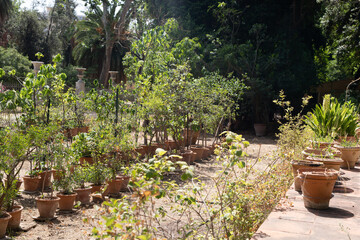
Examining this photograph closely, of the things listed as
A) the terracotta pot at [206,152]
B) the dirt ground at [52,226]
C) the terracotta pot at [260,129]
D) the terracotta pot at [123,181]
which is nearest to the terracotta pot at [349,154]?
the dirt ground at [52,226]

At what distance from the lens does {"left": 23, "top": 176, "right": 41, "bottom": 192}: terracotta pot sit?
618 cm

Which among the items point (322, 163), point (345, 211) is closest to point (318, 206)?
point (345, 211)

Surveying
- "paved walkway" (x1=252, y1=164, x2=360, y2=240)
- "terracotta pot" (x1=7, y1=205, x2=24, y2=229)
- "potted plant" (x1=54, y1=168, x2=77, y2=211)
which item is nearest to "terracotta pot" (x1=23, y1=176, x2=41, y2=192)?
"potted plant" (x1=54, y1=168, x2=77, y2=211)

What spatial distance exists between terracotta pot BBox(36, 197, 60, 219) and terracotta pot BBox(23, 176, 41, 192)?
1238mm

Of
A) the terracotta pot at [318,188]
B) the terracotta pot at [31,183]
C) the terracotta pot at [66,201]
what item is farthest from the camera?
the terracotta pot at [31,183]

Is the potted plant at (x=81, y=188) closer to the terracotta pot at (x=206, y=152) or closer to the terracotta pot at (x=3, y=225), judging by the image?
the terracotta pot at (x=3, y=225)

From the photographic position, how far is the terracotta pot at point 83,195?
569cm

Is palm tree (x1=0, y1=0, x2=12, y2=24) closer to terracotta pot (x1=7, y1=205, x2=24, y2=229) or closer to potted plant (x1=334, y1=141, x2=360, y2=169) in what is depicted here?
terracotta pot (x1=7, y1=205, x2=24, y2=229)

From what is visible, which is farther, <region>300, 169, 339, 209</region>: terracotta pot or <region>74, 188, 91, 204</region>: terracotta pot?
<region>74, 188, 91, 204</region>: terracotta pot

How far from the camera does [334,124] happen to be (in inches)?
296

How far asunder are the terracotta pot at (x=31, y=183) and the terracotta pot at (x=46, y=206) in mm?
1238

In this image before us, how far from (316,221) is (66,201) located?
10.9ft

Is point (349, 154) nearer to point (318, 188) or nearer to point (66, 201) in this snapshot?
point (318, 188)

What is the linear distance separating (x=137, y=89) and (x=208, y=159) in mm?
2817
